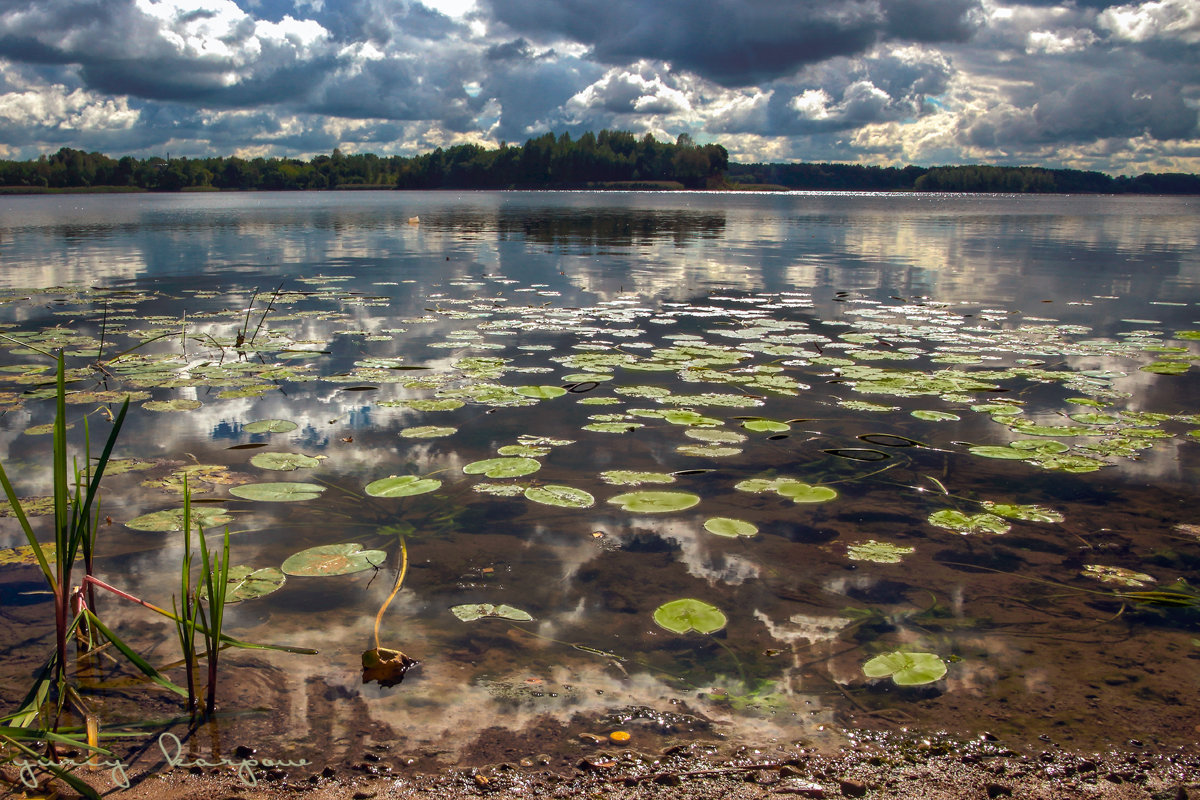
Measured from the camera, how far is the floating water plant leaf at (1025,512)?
13.5ft

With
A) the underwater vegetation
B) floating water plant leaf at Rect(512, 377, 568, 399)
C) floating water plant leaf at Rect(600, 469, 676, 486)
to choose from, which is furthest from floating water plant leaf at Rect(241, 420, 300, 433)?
floating water plant leaf at Rect(600, 469, 676, 486)

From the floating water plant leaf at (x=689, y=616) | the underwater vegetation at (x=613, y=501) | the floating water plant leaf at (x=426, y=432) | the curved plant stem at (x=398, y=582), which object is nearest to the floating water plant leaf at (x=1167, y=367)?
the underwater vegetation at (x=613, y=501)

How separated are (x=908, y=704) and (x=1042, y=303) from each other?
38.0 ft

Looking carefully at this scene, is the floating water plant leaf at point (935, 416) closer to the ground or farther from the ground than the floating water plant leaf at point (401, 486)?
farther from the ground

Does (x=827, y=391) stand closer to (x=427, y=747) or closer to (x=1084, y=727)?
(x=1084, y=727)

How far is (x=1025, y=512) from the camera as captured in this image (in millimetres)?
4168

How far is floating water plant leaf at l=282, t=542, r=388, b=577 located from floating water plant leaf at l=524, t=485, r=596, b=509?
Result: 3.13ft

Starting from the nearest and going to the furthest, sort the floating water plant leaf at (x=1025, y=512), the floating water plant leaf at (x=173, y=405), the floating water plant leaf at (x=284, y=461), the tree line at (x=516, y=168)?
the floating water plant leaf at (x=1025, y=512)
the floating water plant leaf at (x=284, y=461)
the floating water plant leaf at (x=173, y=405)
the tree line at (x=516, y=168)

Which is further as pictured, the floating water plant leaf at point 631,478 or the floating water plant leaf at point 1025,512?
the floating water plant leaf at point 631,478

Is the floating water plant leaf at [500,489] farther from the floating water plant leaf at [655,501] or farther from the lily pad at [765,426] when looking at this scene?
the lily pad at [765,426]

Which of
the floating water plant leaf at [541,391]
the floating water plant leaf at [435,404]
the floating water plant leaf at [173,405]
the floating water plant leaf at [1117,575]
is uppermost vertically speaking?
the floating water plant leaf at [541,391]

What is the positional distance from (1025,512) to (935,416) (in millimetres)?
1776

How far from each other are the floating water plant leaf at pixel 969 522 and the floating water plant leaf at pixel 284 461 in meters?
3.74

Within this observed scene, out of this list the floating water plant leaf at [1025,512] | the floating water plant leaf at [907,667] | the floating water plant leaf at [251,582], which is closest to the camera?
the floating water plant leaf at [907,667]
